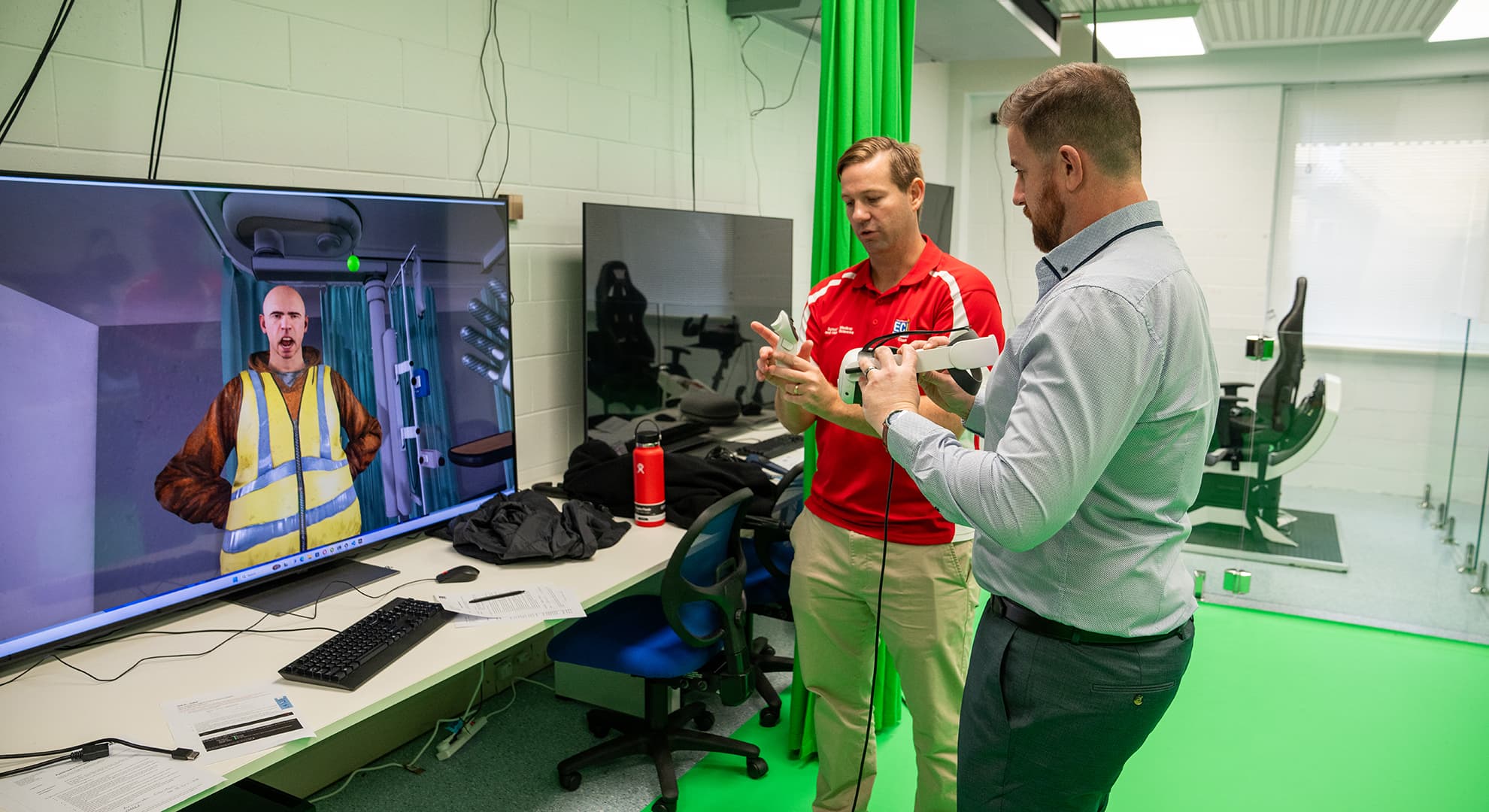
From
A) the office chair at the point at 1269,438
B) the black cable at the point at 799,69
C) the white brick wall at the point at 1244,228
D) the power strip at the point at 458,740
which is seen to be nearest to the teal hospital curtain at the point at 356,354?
the power strip at the point at 458,740

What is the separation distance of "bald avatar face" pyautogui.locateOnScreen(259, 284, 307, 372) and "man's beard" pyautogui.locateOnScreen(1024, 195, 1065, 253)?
5.17ft

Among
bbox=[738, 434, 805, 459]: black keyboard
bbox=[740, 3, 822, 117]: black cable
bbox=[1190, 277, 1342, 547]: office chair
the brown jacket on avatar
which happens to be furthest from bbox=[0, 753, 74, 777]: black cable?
bbox=[1190, 277, 1342, 547]: office chair

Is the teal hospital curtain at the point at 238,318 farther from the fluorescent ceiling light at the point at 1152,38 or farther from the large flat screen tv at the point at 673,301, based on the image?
the fluorescent ceiling light at the point at 1152,38

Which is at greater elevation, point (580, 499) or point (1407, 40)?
point (1407, 40)

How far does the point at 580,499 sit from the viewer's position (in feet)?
9.07

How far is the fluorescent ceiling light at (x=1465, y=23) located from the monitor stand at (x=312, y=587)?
172 inches

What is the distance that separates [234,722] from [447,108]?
1787mm

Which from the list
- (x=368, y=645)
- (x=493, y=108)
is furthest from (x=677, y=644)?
(x=493, y=108)

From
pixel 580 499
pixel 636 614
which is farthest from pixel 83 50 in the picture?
pixel 636 614

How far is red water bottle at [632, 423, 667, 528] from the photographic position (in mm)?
2637

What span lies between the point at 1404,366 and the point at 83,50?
4.58 meters

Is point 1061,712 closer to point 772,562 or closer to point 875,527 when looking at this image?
point 875,527

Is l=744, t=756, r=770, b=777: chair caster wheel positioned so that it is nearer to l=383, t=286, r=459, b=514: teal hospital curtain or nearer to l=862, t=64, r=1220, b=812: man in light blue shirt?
l=383, t=286, r=459, b=514: teal hospital curtain

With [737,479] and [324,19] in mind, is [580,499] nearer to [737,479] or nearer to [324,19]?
[737,479]
